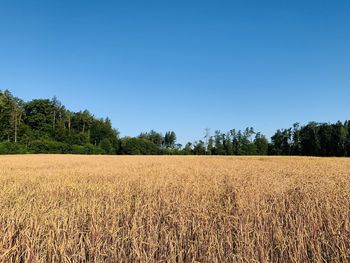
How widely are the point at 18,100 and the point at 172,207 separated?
94.6 m

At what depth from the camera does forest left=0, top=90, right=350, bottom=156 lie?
73.8 metres

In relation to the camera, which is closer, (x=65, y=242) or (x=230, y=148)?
(x=65, y=242)

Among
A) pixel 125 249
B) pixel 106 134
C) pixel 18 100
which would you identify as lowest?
pixel 125 249

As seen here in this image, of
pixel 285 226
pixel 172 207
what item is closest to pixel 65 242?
pixel 172 207

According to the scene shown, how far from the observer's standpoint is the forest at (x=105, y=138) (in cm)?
7375

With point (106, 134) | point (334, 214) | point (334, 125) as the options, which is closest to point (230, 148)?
point (334, 125)

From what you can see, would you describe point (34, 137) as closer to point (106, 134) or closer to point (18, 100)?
point (18, 100)

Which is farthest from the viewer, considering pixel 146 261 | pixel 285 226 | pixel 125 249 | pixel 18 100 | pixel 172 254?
pixel 18 100

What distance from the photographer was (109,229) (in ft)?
13.2

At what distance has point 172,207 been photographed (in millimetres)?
5133

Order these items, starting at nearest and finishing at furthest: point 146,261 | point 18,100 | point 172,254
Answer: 1. point 146,261
2. point 172,254
3. point 18,100

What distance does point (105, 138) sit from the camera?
91125 mm

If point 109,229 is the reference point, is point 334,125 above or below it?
above

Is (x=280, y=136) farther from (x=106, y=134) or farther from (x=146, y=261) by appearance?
(x=146, y=261)
